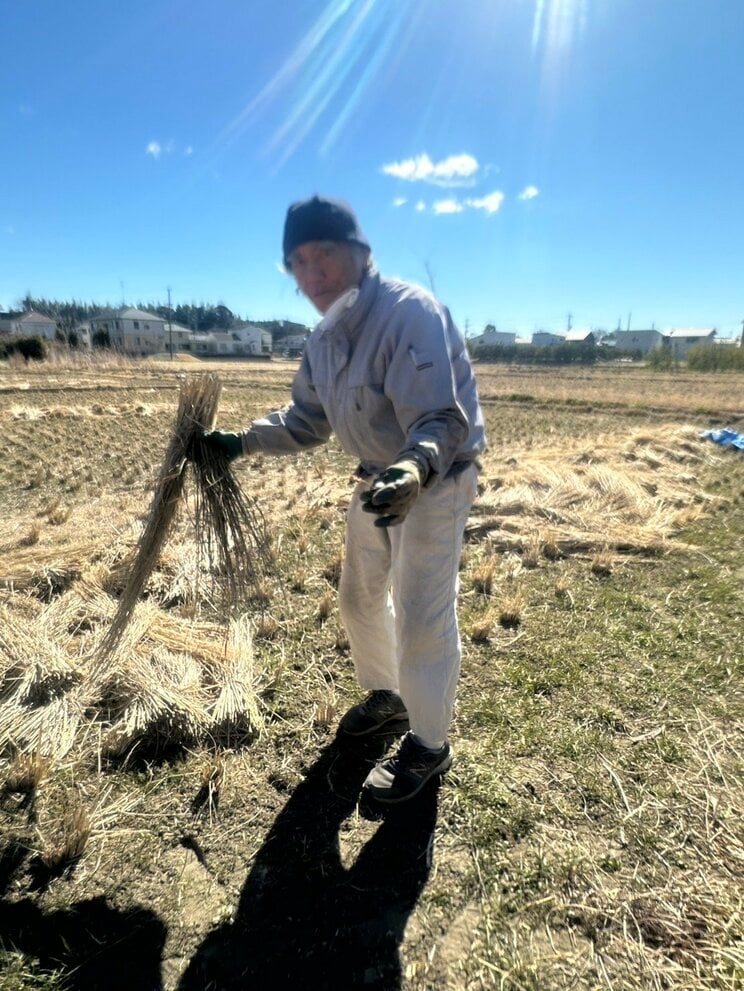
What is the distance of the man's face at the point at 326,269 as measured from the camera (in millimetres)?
1759

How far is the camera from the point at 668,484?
6.63 m

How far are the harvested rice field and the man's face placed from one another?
104cm

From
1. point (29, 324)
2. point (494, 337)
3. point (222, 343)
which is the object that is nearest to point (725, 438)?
point (222, 343)

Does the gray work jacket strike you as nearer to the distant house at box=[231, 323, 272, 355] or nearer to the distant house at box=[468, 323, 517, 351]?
the distant house at box=[231, 323, 272, 355]

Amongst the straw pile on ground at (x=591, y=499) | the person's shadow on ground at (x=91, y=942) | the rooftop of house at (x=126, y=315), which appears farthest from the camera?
the rooftop of house at (x=126, y=315)

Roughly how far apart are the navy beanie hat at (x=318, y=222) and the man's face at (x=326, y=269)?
0.02 m

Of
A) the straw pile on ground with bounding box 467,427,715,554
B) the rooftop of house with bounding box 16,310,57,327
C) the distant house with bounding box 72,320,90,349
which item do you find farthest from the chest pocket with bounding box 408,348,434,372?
the rooftop of house with bounding box 16,310,57,327

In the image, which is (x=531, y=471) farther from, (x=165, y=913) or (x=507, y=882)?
(x=165, y=913)

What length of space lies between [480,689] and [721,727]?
103 cm

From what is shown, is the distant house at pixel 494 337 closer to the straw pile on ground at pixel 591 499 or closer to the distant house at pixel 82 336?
the distant house at pixel 82 336

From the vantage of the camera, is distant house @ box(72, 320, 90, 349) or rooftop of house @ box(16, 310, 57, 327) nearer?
distant house @ box(72, 320, 90, 349)

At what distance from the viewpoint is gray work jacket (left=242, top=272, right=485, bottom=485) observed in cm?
162

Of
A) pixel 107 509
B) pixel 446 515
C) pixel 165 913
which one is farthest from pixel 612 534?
pixel 107 509

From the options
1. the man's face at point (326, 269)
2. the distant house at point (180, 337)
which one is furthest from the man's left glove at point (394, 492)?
the distant house at point (180, 337)
